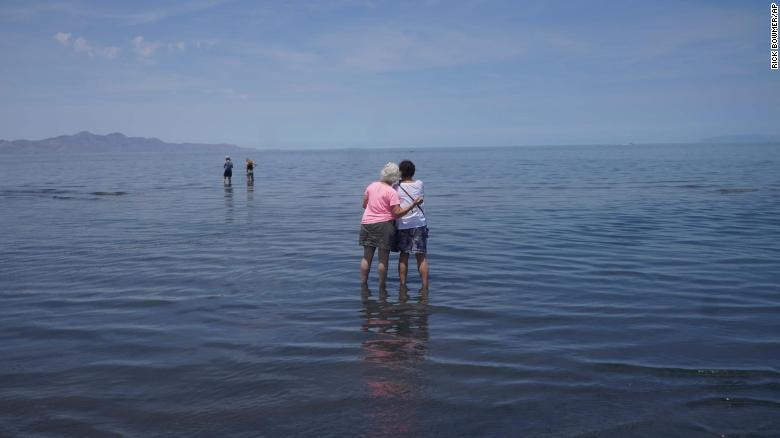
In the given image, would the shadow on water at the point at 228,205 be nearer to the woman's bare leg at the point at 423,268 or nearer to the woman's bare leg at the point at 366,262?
the woman's bare leg at the point at 366,262

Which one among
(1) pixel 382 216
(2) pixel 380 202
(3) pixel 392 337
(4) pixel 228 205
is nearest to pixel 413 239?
(1) pixel 382 216

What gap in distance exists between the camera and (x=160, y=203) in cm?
2645

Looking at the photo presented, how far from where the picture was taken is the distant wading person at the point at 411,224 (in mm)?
9199

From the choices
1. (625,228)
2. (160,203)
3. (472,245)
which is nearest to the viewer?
(472,245)

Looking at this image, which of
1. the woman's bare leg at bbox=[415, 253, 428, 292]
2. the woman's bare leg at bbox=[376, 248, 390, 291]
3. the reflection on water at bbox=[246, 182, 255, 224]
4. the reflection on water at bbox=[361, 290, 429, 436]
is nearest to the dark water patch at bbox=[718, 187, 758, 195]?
the reflection on water at bbox=[246, 182, 255, 224]

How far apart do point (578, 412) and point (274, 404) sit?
2592 mm

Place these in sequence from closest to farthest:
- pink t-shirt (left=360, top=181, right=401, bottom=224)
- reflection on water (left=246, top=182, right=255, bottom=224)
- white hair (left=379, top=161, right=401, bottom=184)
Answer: white hair (left=379, top=161, right=401, bottom=184) < pink t-shirt (left=360, top=181, right=401, bottom=224) < reflection on water (left=246, top=182, right=255, bottom=224)

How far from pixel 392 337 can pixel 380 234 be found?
238 cm

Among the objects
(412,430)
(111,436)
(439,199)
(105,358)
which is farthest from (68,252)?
(439,199)

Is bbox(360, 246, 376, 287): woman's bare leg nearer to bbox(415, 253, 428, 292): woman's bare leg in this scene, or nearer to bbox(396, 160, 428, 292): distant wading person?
bbox(396, 160, 428, 292): distant wading person

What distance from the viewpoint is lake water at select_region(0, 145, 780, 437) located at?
5.26m

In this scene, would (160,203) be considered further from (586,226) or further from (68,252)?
(586,226)

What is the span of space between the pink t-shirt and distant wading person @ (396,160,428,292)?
13 cm

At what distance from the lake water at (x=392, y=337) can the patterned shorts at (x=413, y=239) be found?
0.74 meters
